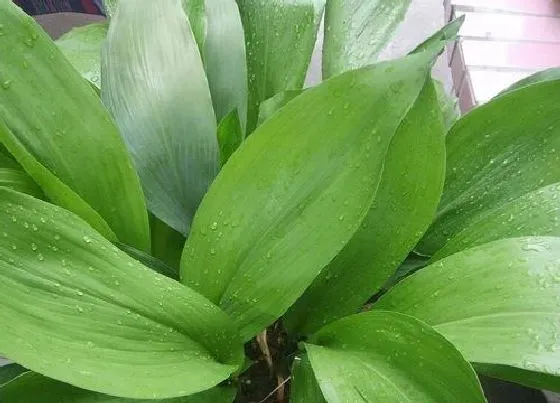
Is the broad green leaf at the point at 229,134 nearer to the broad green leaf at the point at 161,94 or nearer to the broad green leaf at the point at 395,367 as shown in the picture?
the broad green leaf at the point at 161,94

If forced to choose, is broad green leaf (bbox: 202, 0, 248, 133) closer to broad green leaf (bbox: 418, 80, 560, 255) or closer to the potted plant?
the potted plant

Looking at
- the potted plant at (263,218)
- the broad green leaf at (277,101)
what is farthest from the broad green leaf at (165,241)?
the broad green leaf at (277,101)

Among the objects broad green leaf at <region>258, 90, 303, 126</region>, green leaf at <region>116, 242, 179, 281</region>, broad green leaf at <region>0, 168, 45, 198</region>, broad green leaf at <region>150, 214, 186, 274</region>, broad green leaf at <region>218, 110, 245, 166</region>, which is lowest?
green leaf at <region>116, 242, 179, 281</region>

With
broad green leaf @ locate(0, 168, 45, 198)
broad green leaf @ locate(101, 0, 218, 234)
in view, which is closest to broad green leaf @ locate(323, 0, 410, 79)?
broad green leaf @ locate(101, 0, 218, 234)

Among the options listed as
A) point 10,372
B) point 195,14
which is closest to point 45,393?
point 10,372

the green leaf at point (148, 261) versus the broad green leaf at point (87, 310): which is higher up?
the green leaf at point (148, 261)

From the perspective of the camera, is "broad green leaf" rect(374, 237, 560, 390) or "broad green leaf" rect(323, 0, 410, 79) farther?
"broad green leaf" rect(323, 0, 410, 79)

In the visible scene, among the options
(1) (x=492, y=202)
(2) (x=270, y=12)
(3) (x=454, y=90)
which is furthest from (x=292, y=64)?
(3) (x=454, y=90)
